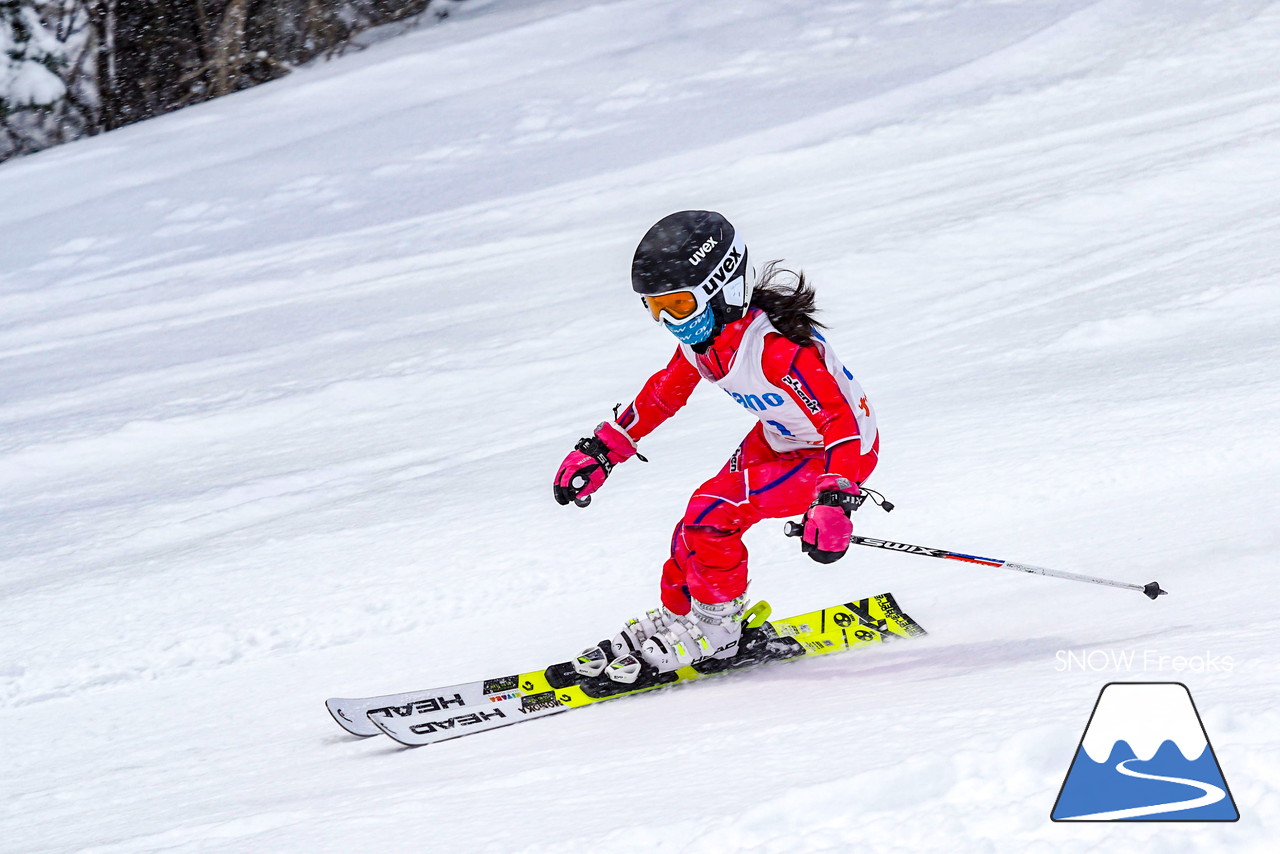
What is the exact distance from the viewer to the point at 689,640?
3.92 metres

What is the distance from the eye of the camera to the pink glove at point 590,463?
394 cm

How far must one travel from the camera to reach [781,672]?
3.94 m

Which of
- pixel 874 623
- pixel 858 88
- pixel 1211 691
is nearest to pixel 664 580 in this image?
pixel 874 623

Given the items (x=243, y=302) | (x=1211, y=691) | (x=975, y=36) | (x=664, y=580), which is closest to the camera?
(x=1211, y=691)

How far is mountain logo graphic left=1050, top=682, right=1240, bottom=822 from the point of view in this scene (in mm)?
1944

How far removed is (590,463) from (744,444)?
0.54 meters

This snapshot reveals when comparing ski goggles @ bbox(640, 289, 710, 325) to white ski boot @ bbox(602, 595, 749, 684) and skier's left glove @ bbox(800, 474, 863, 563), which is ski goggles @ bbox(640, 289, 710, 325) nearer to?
skier's left glove @ bbox(800, 474, 863, 563)

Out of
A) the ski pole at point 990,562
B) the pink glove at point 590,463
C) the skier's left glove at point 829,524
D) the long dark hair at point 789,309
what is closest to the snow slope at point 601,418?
the ski pole at point 990,562

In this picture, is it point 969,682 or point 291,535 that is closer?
point 969,682

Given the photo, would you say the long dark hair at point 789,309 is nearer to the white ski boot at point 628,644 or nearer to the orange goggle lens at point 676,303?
the orange goggle lens at point 676,303

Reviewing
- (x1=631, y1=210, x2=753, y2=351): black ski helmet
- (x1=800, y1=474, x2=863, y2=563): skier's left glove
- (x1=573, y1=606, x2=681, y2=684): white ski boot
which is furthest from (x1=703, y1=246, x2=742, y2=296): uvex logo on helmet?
(x1=573, y1=606, x2=681, y2=684): white ski boot

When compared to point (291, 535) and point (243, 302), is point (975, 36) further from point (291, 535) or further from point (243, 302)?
point (291, 535)

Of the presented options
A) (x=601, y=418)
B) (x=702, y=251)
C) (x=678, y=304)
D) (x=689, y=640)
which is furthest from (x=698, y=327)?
(x=601, y=418)

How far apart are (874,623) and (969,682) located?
0.98 metres
